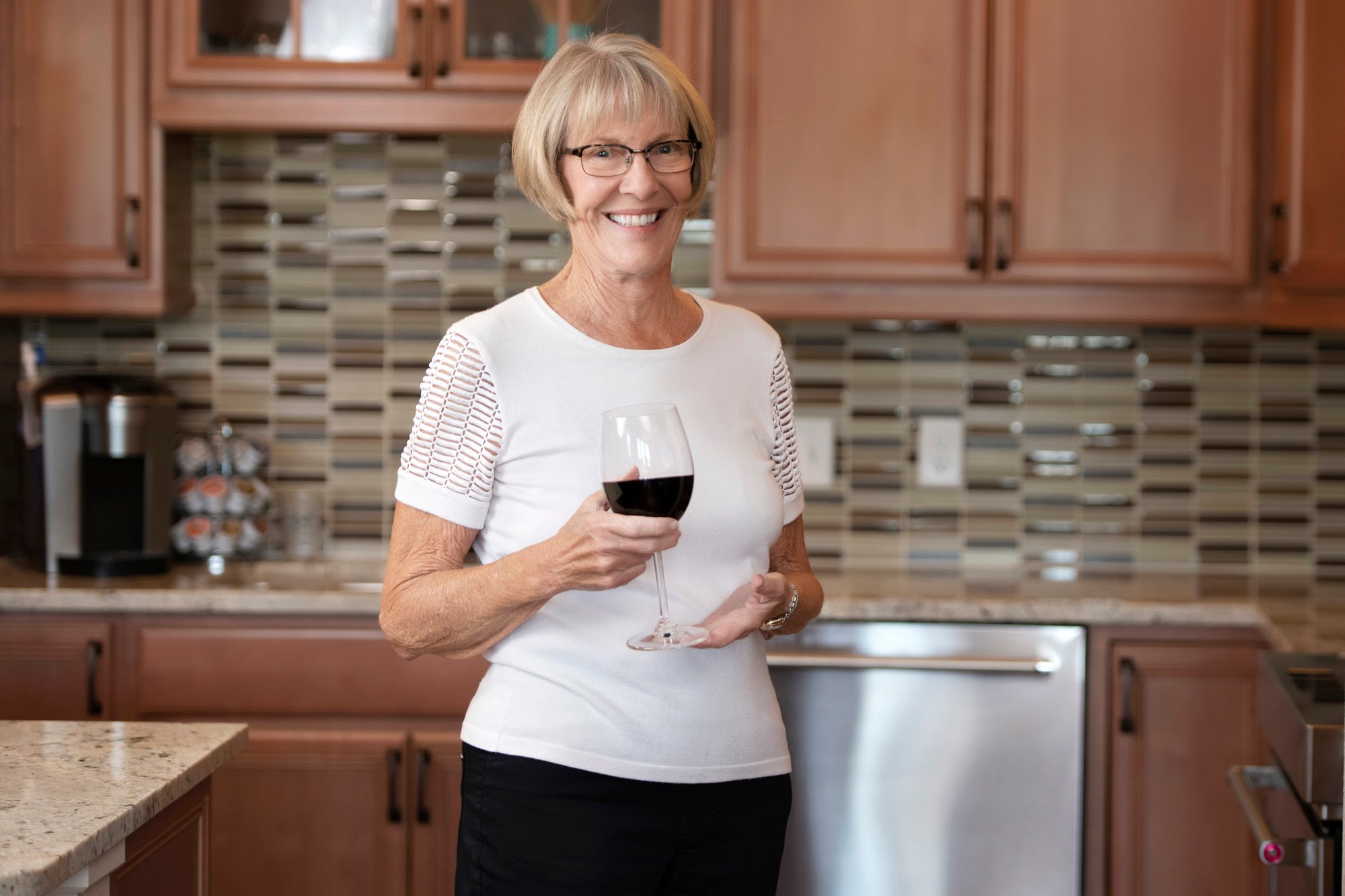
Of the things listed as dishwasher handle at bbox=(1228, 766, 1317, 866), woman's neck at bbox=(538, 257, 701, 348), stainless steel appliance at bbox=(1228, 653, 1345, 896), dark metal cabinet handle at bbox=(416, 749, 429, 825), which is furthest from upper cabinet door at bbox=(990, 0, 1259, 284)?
dark metal cabinet handle at bbox=(416, 749, 429, 825)

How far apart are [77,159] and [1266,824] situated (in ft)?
7.44

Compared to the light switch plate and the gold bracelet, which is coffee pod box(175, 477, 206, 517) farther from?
the gold bracelet

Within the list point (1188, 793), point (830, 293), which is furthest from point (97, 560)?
point (1188, 793)

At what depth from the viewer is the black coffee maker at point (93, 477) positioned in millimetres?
2416

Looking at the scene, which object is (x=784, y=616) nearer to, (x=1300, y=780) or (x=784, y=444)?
(x=784, y=444)

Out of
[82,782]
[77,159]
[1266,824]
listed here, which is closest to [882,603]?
[1266,824]

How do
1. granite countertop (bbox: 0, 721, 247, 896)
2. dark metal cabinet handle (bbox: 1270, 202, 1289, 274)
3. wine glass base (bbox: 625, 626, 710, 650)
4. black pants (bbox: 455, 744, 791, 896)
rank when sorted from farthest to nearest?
1. dark metal cabinet handle (bbox: 1270, 202, 1289, 274)
2. black pants (bbox: 455, 744, 791, 896)
3. wine glass base (bbox: 625, 626, 710, 650)
4. granite countertop (bbox: 0, 721, 247, 896)

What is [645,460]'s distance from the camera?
42.1 inches

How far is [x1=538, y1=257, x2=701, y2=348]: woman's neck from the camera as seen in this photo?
53.0 inches

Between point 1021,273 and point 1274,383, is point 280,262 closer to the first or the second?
point 1021,273

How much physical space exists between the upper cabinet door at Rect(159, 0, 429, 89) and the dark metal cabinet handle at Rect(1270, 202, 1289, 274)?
1588 millimetres

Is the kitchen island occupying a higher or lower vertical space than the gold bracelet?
lower

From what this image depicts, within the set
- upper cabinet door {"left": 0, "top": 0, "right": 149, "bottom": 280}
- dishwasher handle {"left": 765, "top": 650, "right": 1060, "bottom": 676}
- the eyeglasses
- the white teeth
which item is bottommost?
dishwasher handle {"left": 765, "top": 650, "right": 1060, "bottom": 676}

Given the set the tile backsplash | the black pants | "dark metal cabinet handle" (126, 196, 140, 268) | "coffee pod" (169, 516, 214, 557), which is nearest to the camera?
the black pants
